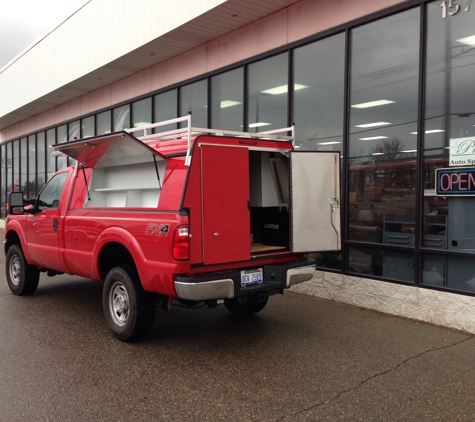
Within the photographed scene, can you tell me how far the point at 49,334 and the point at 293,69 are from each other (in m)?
5.96

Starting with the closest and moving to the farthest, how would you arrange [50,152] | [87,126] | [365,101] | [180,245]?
[180,245]
[365,101]
[87,126]
[50,152]

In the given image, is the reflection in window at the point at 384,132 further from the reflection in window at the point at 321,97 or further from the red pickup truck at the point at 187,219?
the red pickup truck at the point at 187,219

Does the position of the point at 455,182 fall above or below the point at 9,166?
below

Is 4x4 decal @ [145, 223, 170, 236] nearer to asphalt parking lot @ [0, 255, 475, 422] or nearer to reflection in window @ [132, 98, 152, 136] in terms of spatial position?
asphalt parking lot @ [0, 255, 475, 422]

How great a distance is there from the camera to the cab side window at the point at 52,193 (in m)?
7.10

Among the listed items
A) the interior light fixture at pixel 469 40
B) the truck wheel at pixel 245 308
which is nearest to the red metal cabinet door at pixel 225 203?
the truck wheel at pixel 245 308

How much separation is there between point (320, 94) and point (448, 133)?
2517 mm

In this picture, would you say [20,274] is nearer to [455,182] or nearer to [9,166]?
[455,182]

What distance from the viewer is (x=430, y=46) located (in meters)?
6.67

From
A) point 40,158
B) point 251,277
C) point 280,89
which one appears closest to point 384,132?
point 280,89

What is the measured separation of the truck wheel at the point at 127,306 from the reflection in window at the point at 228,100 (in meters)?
5.22

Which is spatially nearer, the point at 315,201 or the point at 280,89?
the point at 315,201

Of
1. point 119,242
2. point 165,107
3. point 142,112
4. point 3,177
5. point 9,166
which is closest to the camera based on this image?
point 119,242

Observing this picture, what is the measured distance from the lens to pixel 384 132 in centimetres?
726
